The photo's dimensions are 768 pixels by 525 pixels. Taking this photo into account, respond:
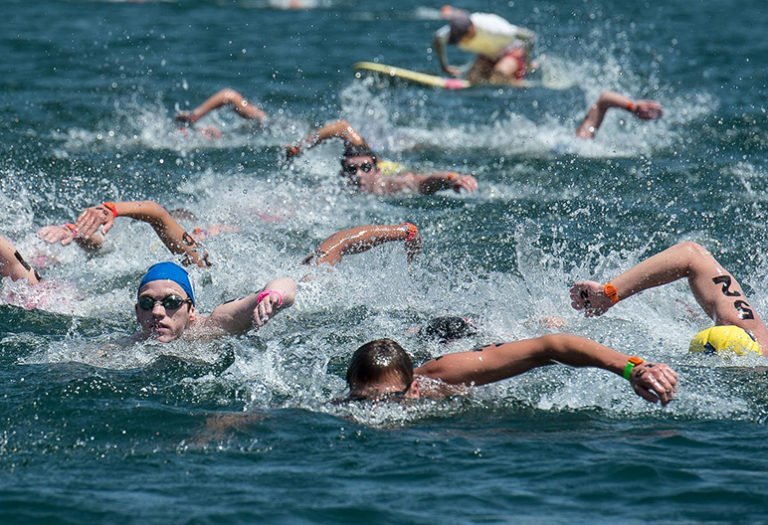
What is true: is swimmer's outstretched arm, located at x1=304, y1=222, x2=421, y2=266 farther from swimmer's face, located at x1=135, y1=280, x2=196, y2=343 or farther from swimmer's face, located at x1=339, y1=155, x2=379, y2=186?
swimmer's face, located at x1=339, y1=155, x2=379, y2=186

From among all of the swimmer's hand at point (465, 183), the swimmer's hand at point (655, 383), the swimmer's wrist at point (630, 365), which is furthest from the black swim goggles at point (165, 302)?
the swimmer's hand at point (465, 183)

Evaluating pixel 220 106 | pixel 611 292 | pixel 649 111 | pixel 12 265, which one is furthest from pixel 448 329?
pixel 220 106

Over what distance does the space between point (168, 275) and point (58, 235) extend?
1036 mm

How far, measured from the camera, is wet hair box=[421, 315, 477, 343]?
902 cm

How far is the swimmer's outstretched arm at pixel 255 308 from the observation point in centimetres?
826

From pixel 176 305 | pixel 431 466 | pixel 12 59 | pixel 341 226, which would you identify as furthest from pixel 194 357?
pixel 12 59

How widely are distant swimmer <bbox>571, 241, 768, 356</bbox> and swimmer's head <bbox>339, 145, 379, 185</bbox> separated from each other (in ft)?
16.8

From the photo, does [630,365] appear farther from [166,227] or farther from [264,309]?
[166,227]

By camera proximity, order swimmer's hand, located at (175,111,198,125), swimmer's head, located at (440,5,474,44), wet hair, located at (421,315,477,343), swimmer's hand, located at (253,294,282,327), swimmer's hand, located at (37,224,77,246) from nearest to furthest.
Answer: swimmer's hand, located at (253,294,282,327) → wet hair, located at (421,315,477,343) → swimmer's hand, located at (37,224,77,246) → swimmer's hand, located at (175,111,198,125) → swimmer's head, located at (440,5,474,44)

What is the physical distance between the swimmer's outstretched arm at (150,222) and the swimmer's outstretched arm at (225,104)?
16.9 ft

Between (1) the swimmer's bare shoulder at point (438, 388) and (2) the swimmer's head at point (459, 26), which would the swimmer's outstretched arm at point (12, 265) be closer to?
(1) the swimmer's bare shoulder at point (438, 388)

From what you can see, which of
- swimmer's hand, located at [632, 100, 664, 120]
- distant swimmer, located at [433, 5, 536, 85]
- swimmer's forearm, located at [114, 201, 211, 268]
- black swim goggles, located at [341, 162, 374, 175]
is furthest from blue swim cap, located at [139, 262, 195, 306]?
distant swimmer, located at [433, 5, 536, 85]

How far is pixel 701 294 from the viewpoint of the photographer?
894 cm

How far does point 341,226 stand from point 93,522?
707 cm
